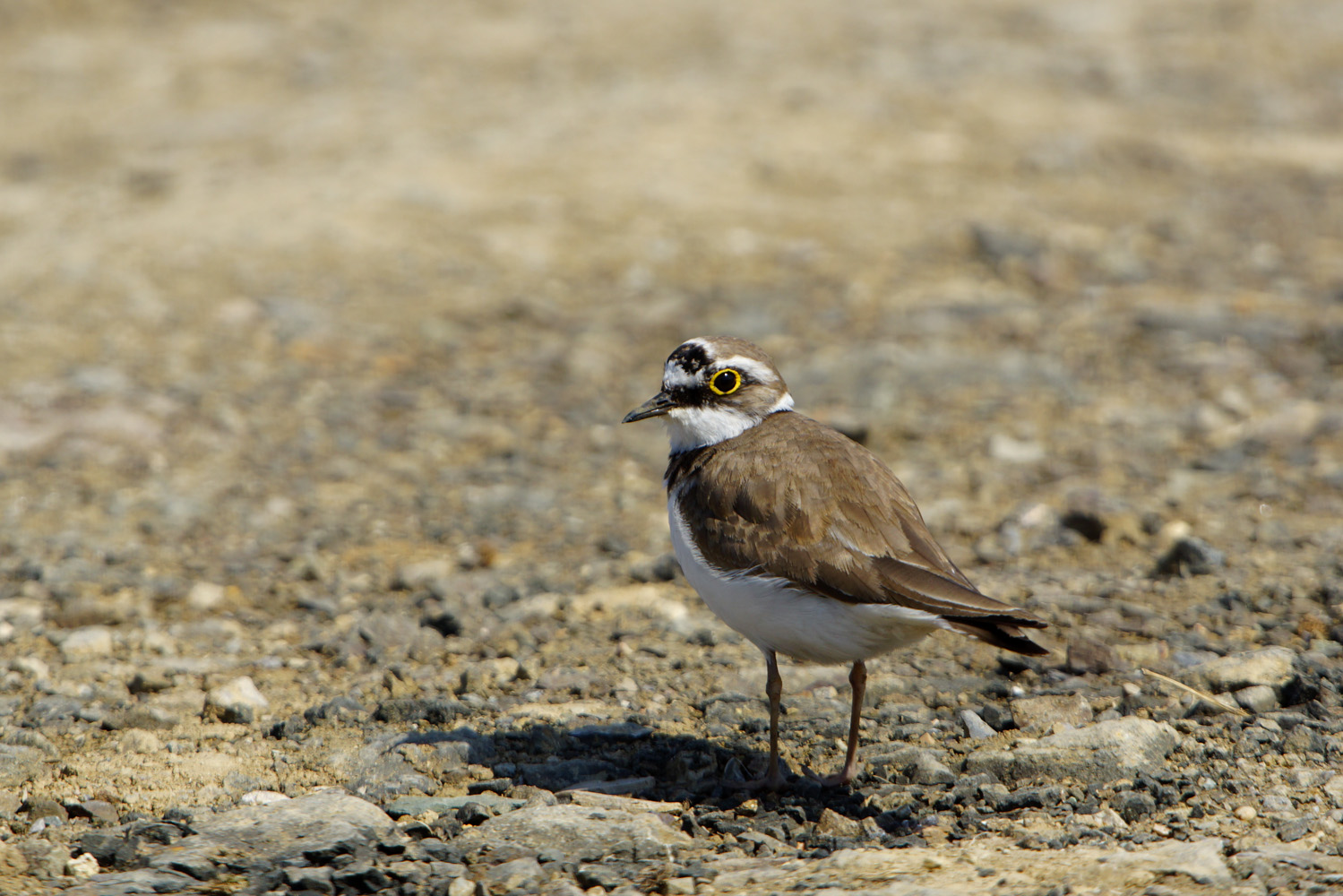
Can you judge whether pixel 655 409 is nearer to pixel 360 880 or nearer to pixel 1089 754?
pixel 1089 754

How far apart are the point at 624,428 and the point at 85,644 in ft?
13.4

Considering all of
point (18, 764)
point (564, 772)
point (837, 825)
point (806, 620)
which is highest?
point (806, 620)

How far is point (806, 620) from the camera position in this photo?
4.86m

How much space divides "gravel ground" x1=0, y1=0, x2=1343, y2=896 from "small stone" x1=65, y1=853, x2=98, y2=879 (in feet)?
0.15

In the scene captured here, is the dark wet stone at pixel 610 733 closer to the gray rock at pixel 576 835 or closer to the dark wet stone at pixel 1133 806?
the gray rock at pixel 576 835

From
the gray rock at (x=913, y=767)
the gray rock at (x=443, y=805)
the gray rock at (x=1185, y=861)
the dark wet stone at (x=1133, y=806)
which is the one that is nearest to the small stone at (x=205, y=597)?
the gray rock at (x=443, y=805)

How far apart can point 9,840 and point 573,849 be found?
1834 millimetres

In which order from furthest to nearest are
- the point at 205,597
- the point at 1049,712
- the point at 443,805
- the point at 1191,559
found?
the point at 205,597 < the point at 1191,559 < the point at 1049,712 < the point at 443,805

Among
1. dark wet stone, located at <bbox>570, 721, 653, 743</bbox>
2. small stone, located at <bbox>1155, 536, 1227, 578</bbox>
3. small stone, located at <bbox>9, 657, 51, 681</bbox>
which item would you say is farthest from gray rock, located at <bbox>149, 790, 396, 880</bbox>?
small stone, located at <bbox>1155, 536, 1227, 578</bbox>

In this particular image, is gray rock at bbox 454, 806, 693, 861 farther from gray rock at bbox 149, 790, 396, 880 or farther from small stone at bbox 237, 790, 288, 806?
small stone at bbox 237, 790, 288, 806

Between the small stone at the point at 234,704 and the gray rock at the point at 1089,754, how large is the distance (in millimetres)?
2817

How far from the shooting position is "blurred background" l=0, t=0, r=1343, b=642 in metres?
7.92

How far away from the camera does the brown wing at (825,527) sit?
461 cm

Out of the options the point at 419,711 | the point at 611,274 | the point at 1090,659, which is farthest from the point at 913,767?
the point at 611,274
